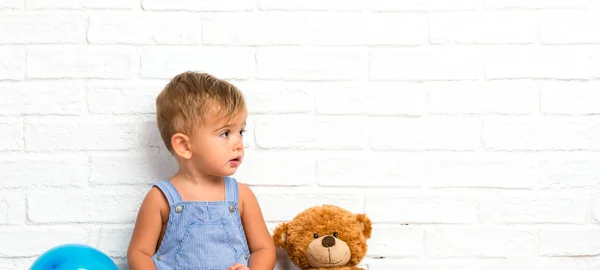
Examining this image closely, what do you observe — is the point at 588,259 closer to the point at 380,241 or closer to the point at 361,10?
the point at 380,241

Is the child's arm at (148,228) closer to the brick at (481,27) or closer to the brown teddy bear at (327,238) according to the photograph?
the brown teddy bear at (327,238)

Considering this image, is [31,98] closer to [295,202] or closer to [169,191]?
[169,191]

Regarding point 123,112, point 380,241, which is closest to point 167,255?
point 123,112

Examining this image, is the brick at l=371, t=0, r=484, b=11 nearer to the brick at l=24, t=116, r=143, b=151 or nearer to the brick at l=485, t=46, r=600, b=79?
the brick at l=485, t=46, r=600, b=79

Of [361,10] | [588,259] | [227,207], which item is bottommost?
[588,259]

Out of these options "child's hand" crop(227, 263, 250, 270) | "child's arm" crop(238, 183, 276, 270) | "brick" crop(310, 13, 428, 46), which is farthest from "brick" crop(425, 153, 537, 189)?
"child's hand" crop(227, 263, 250, 270)

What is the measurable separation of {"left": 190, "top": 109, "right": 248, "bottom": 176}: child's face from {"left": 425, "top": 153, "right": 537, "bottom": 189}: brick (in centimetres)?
52

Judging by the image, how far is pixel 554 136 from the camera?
201cm

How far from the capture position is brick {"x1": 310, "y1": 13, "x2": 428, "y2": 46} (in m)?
1.99

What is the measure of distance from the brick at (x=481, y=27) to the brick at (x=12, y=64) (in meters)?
1.05

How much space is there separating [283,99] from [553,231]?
79 cm

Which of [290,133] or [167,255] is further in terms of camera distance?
[290,133]

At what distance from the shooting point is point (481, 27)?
2.00 meters

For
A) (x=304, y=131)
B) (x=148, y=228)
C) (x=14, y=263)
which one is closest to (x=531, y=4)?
(x=304, y=131)
